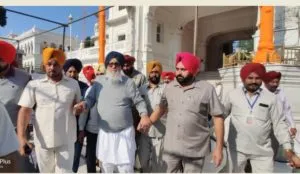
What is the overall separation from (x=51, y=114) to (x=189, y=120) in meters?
1.27

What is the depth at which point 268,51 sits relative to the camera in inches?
412

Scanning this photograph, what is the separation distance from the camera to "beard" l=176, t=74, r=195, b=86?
2.91 m

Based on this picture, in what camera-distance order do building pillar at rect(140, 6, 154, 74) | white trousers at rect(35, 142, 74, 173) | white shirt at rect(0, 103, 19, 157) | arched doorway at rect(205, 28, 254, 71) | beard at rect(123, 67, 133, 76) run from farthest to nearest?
arched doorway at rect(205, 28, 254, 71) < building pillar at rect(140, 6, 154, 74) < beard at rect(123, 67, 133, 76) < white trousers at rect(35, 142, 74, 173) < white shirt at rect(0, 103, 19, 157)

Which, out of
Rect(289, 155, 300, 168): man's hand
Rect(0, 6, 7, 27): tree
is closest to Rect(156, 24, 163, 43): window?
Rect(0, 6, 7, 27): tree

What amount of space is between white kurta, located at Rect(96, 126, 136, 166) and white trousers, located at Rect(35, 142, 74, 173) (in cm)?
38

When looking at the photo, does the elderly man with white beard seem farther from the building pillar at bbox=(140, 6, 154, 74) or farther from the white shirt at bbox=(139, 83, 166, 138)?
the building pillar at bbox=(140, 6, 154, 74)

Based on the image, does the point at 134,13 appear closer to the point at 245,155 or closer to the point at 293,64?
the point at 293,64

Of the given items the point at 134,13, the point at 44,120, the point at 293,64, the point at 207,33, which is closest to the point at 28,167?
the point at 44,120

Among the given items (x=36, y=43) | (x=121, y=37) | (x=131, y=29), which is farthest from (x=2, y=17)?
(x=36, y=43)

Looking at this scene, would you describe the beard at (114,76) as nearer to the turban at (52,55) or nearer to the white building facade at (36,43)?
the turban at (52,55)

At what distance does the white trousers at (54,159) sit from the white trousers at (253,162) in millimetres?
1576

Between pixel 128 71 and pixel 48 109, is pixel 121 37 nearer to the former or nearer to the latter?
pixel 128 71

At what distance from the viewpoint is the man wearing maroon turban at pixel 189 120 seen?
2854mm

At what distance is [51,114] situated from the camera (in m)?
2.92
